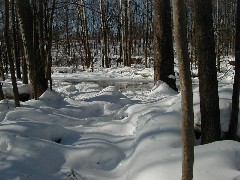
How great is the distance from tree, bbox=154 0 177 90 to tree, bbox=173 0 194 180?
6.58 m

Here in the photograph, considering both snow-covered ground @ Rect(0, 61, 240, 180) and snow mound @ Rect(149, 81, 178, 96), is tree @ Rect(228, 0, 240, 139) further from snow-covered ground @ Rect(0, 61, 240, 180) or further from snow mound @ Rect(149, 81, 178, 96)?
snow mound @ Rect(149, 81, 178, 96)

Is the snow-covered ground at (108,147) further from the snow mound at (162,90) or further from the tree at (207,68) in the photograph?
the snow mound at (162,90)

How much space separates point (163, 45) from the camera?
877 centimetres

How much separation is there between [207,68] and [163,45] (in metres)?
4.69

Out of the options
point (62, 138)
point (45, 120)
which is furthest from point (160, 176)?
point (45, 120)

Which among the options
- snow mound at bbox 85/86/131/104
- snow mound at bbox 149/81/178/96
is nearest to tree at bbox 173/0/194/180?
snow mound at bbox 85/86/131/104

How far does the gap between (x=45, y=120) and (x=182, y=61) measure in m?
3.94

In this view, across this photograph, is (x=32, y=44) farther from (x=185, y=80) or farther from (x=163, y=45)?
(x=185, y=80)

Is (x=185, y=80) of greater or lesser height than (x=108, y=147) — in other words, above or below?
above

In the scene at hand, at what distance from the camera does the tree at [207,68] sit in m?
4.13

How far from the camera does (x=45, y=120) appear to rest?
5789mm

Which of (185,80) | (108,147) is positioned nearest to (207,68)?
(108,147)

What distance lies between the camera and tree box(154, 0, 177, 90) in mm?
8664

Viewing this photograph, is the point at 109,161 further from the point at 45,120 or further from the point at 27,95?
the point at 27,95
